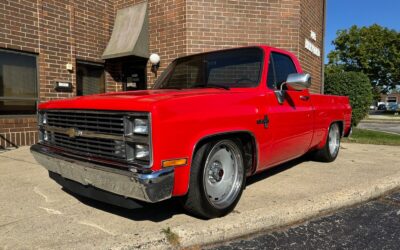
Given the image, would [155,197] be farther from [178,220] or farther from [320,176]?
[320,176]

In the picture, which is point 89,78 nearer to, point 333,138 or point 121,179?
point 333,138

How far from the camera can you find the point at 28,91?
27.3 ft

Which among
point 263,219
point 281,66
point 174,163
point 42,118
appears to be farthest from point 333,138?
point 42,118

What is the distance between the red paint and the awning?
5.34m

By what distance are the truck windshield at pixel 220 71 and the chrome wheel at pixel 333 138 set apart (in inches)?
98.0

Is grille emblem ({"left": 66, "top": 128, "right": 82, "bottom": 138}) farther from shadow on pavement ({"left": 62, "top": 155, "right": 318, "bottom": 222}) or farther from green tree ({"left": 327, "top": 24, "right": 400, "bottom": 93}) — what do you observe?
green tree ({"left": 327, "top": 24, "right": 400, "bottom": 93})

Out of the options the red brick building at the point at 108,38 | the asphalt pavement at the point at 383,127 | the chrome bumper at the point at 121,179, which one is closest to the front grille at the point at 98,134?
the chrome bumper at the point at 121,179

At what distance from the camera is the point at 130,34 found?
9.70m

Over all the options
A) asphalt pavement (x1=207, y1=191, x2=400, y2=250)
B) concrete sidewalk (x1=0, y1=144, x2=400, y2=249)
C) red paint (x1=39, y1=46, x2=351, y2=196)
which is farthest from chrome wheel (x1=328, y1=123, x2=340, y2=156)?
asphalt pavement (x1=207, y1=191, x2=400, y2=250)

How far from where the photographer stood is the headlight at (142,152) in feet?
9.32

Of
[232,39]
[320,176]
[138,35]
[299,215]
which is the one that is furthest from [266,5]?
[299,215]

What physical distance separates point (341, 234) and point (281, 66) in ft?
7.04

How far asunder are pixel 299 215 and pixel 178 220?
1210mm

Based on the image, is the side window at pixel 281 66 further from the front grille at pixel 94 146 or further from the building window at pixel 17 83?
the building window at pixel 17 83
